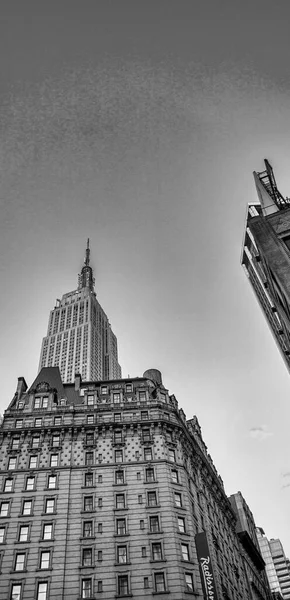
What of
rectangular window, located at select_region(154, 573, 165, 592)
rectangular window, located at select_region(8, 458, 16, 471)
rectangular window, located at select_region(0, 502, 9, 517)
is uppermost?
rectangular window, located at select_region(8, 458, 16, 471)

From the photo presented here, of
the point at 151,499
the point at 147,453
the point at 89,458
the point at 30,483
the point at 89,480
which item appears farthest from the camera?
the point at 147,453

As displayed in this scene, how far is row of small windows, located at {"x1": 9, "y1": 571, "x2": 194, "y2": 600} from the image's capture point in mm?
44000

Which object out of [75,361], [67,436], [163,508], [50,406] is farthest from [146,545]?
[75,361]

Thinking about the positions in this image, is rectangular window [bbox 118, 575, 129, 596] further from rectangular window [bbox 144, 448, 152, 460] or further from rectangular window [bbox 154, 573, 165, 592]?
rectangular window [bbox 144, 448, 152, 460]

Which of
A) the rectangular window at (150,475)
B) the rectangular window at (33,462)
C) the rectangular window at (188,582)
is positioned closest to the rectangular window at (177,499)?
the rectangular window at (150,475)

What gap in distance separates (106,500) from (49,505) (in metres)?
5.90

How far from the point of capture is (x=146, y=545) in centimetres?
4747

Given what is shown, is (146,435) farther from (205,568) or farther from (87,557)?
(205,568)

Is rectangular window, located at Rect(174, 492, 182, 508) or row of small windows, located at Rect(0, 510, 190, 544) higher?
rectangular window, located at Rect(174, 492, 182, 508)

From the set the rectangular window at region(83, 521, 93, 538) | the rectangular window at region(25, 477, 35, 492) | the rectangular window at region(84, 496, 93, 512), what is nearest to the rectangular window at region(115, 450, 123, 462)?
the rectangular window at region(84, 496, 93, 512)

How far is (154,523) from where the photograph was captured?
49.6 metres

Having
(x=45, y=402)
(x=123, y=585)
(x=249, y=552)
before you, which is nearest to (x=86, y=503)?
(x=123, y=585)

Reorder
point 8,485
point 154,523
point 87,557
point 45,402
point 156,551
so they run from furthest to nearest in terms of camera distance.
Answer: point 45,402 < point 8,485 < point 154,523 < point 156,551 < point 87,557

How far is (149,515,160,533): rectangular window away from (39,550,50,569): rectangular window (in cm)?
1030
